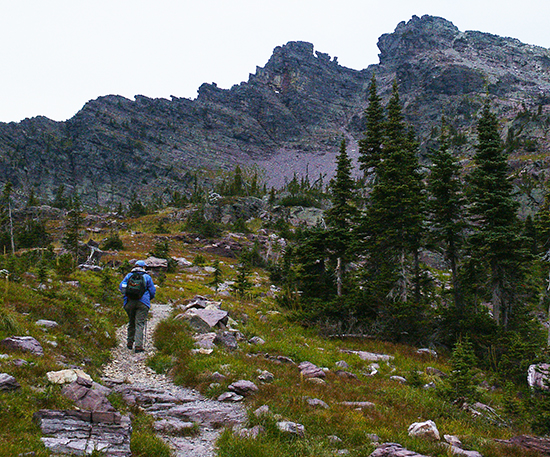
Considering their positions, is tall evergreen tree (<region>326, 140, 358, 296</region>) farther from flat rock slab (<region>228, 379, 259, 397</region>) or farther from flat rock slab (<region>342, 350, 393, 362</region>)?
flat rock slab (<region>228, 379, 259, 397</region>)

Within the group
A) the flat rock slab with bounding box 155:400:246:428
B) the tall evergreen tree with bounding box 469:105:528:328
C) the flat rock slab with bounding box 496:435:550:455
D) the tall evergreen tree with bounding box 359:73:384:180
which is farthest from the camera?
the tall evergreen tree with bounding box 359:73:384:180

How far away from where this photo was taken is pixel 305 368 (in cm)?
1156

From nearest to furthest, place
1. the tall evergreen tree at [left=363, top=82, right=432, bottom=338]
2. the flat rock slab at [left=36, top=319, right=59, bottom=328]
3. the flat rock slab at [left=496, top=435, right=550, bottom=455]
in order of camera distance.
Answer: the flat rock slab at [left=496, top=435, right=550, bottom=455]
the flat rock slab at [left=36, top=319, right=59, bottom=328]
the tall evergreen tree at [left=363, top=82, right=432, bottom=338]

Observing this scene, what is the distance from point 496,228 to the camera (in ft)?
65.8

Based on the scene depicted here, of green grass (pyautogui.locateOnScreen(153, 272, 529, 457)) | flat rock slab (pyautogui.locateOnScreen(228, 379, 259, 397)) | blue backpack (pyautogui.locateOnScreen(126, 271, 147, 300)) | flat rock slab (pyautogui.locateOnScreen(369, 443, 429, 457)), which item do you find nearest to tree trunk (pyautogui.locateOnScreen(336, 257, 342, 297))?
green grass (pyautogui.locateOnScreen(153, 272, 529, 457))

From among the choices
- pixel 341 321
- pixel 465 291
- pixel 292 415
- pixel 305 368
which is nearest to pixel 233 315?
pixel 341 321

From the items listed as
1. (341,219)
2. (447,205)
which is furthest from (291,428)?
(447,205)

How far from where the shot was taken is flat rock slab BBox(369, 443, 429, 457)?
590 centimetres

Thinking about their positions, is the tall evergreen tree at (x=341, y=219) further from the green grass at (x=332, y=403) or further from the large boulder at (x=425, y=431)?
the large boulder at (x=425, y=431)

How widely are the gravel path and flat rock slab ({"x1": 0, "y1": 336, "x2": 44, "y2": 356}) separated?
5.60 feet

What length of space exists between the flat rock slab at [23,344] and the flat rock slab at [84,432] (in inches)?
117

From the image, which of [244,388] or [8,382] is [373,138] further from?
[8,382]

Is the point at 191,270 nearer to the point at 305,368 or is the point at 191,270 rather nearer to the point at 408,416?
the point at 305,368

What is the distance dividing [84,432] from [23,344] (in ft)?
12.5
